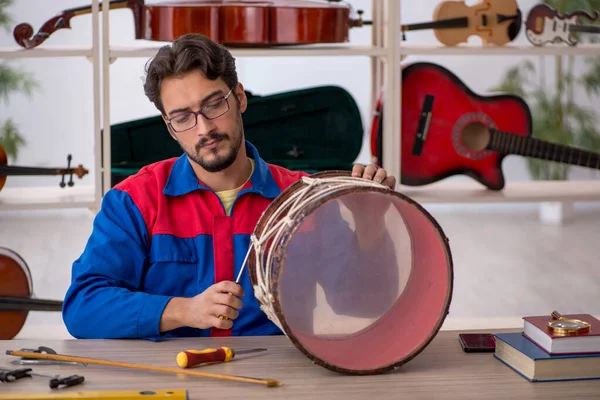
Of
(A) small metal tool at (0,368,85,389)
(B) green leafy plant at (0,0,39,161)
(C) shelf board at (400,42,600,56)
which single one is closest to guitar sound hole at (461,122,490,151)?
(C) shelf board at (400,42,600,56)

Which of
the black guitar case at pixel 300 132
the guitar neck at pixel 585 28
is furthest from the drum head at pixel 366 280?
the guitar neck at pixel 585 28

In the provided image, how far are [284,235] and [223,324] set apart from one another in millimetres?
248

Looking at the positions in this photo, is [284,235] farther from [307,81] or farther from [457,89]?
[307,81]

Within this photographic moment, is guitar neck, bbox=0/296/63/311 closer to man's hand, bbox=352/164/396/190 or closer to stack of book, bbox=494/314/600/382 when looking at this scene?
man's hand, bbox=352/164/396/190

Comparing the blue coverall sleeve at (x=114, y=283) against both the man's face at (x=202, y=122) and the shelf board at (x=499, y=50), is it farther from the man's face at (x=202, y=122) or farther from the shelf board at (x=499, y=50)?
the shelf board at (x=499, y=50)

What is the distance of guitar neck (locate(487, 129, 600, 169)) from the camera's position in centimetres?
350

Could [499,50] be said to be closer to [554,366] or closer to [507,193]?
[507,193]

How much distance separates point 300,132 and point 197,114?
1.63 m

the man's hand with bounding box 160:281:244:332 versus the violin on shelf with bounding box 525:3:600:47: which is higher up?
the violin on shelf with bounding box 525:3:600:47

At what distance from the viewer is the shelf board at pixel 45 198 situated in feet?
10.5

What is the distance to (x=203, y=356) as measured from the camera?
153 centimetres

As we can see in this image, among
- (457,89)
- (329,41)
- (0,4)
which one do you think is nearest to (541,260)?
(457,89)

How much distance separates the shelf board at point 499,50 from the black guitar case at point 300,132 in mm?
392

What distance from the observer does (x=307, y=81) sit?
6.66m
